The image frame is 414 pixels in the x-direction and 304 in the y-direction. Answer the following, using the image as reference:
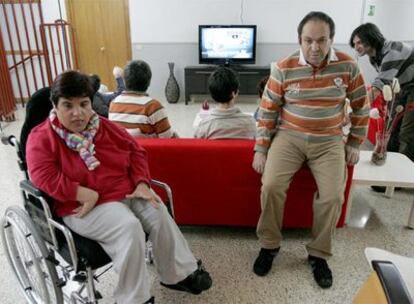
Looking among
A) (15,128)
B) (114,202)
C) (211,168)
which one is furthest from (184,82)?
(114,202)

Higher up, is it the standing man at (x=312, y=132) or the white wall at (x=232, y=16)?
the white wall at (x=232, y=16)

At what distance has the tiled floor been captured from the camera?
5.57 feet

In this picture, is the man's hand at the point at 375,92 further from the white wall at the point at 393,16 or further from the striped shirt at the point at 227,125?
the white wall at the point at 393,16

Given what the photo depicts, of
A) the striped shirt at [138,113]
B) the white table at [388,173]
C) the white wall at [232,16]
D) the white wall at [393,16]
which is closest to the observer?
the striped shirt at [138,113]

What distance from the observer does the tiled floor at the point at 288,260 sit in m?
1.70

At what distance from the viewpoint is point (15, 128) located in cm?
421

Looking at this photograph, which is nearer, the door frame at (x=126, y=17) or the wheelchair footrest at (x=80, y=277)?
the wheelchair footrest at (x=80, y=277)

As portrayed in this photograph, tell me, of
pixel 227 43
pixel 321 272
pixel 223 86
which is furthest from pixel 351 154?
pixel 227 43

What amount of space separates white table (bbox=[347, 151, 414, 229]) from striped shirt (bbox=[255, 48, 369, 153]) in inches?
14.8

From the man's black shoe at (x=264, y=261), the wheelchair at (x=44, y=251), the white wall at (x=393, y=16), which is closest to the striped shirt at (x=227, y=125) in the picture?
the wheelchair at (x=44, y=251)

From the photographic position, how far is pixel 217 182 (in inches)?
76.6

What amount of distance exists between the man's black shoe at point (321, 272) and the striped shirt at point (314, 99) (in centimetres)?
62

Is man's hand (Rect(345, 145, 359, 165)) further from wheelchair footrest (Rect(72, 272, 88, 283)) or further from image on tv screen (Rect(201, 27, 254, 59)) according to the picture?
image on tv screen (Rect(201, 27, 254, 59))

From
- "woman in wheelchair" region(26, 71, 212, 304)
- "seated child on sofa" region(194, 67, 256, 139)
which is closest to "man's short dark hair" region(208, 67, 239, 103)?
"seated child on sofa" region(194, 67, 256, 139)
